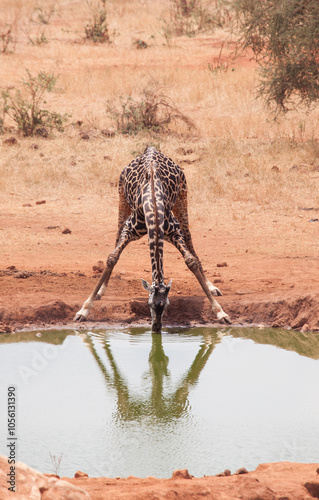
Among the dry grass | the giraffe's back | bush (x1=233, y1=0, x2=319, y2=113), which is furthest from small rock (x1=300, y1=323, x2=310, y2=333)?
bush (x1=233, y1=0, x2=319, y2=113)

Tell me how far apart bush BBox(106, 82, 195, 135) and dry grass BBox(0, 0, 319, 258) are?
0.36 meters

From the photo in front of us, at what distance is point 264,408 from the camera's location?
5.27m

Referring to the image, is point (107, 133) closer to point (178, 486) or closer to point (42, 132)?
point (42, 132)

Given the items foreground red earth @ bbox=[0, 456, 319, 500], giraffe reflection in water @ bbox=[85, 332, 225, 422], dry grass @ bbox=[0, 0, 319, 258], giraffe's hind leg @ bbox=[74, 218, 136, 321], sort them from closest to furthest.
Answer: foreground red earth @ bbox=[0, 456, 319, 500] → giraffe reflection in water @ bbox=[85, 332, 225, 422] → giraffe's hind leg @ bbox=[74, 218, 136, 321] → dry grass @ bbox=[0, 0, 319, 258]

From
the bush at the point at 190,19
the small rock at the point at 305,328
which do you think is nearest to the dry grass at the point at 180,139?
the bush at the point at 190,19

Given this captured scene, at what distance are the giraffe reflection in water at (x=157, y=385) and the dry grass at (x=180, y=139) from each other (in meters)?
5.81

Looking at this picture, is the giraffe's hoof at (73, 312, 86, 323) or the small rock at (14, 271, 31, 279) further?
the small rock at (14, 271, 31, 279)

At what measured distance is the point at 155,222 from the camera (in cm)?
705

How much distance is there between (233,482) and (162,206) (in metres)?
4.09

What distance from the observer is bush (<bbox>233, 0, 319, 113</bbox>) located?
14469 millimetres

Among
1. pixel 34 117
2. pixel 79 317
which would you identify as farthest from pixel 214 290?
pixel 34 117

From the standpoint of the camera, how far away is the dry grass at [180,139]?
13695 mm

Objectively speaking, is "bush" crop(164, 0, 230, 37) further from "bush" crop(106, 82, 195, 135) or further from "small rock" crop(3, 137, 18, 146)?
"small rock" crop(3, 137, 18, 146)

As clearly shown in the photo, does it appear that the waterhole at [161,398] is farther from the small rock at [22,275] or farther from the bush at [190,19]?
the bush at [190,19]
